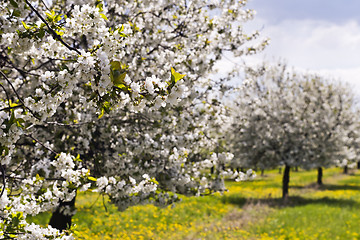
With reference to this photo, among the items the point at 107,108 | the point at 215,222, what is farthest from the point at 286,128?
the point at 107,108

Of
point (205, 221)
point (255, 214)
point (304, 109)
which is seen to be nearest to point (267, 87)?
point (304, 109)

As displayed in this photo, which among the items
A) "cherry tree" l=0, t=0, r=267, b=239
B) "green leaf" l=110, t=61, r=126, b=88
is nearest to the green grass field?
"cherry tree" l=0, t=0, r=267, b=239

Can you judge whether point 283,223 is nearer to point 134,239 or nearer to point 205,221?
point 205,221

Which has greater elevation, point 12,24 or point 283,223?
point 12,24

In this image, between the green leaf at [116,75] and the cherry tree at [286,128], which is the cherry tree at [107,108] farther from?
the cherry tree at [286,128]

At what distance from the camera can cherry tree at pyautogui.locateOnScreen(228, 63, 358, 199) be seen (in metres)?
16.3

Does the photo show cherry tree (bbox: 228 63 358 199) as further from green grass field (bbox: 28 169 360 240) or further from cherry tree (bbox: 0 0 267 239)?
cherry tree (bbox: 0 0 267 239)

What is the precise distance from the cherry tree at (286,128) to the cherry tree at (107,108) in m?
10.1

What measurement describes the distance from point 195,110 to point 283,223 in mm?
7147

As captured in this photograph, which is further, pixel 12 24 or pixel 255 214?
pixel 255 214

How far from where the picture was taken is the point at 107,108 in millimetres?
2025

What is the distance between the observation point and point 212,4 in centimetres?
686

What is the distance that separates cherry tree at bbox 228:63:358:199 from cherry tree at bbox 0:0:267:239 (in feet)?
33.2

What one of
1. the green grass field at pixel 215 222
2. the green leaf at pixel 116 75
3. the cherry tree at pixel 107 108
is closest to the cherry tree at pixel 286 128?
the green grass field at pixel 215 222
